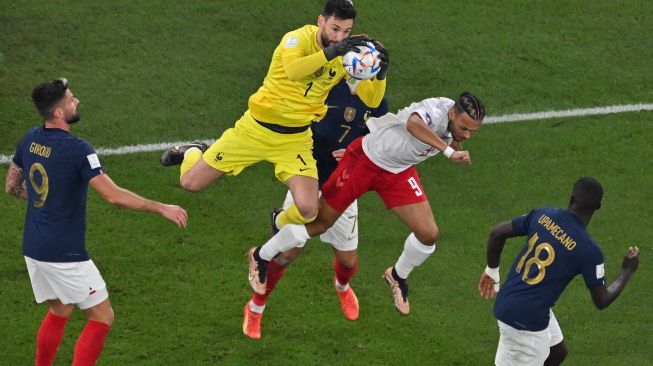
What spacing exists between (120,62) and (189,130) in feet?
5.67

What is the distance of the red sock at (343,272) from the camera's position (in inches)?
526

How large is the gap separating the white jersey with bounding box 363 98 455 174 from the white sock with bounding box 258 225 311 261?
36.5 inches

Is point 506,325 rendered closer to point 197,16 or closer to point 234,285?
point 234,285

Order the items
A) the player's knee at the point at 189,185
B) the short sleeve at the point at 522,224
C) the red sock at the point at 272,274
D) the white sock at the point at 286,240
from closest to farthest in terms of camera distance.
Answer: the short sleeve at the point at 522,224
the white sock at the point at 286,240
the player's knee at the point at 189,185
the red sock at the point at 272,274

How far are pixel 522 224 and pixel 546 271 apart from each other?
1.46 feet

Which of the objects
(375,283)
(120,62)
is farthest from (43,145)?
(120,62)

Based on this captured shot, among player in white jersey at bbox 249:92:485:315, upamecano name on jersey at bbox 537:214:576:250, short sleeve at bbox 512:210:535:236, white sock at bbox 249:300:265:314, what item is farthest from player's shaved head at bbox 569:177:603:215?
white sock at bbox 249:300:265:314

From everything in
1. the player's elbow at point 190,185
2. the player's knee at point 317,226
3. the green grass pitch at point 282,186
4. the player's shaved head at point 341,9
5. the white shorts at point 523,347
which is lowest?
the green grass pitch at point 282,186

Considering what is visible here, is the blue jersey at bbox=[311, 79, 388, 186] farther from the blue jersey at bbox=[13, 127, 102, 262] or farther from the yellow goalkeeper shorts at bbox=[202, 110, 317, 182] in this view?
the blue jersey at bbox=[13, 127, 102, 262]

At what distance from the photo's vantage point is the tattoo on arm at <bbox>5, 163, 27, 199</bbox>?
37.7 feet

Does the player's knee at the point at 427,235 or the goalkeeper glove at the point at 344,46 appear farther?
the player's knee at the point at 427,235

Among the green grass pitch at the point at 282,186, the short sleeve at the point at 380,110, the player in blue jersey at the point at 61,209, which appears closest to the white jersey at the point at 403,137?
the short sleeve at the point at 380,110

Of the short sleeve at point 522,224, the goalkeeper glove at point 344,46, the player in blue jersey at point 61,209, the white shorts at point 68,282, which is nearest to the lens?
the player in blue jersey at point 61,209

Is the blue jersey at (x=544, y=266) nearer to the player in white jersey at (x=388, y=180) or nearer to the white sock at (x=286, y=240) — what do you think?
the player in white jersey at (x=388, y=180)
